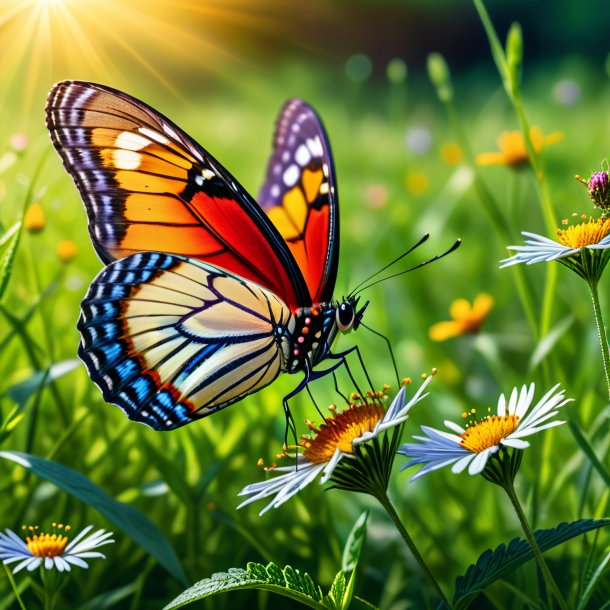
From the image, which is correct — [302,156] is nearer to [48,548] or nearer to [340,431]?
[340,431]

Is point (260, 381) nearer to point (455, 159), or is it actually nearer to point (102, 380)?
point (102, 380)

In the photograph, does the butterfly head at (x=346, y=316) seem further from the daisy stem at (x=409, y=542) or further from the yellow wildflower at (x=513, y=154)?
the yellow wildflower at (x=513, y=154)

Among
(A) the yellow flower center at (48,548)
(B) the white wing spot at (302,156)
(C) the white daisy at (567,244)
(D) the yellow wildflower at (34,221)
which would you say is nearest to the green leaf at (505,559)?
(C) the white daisy at (567,244)

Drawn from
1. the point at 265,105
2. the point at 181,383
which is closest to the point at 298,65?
the point at 265,105

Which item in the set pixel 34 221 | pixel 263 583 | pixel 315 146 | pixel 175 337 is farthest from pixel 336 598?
pixel 34 221

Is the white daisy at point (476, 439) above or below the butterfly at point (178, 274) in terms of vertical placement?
below

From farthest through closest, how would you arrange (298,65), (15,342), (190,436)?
(298,65) < (15,342) < (190,436)
